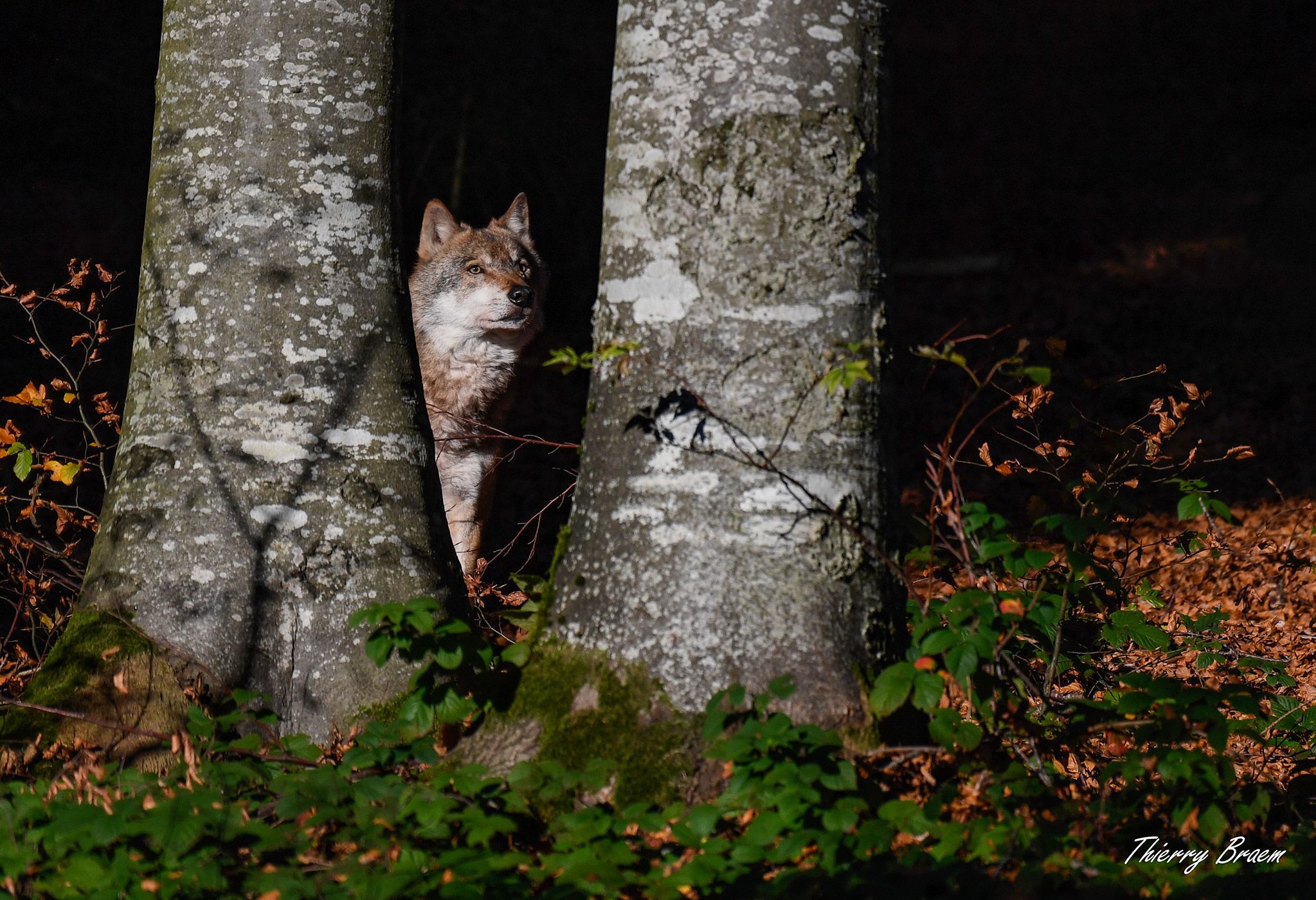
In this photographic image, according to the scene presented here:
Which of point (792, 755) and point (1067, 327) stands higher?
point (1067, 327)

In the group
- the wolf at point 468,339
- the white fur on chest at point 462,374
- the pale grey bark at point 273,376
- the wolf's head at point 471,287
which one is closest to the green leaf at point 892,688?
the pale grey bark at point 273,376

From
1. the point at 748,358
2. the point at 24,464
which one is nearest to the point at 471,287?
the point at 24,464

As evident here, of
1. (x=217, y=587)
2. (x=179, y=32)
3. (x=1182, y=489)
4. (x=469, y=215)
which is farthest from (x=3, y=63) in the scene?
(x=1182, y=489)

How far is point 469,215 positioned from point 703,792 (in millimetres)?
10155

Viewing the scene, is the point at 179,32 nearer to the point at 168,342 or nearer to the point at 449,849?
the point at 168,342

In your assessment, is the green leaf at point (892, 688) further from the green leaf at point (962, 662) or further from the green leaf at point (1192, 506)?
the green leaf at point (1192, 506)

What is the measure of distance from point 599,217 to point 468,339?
574cm

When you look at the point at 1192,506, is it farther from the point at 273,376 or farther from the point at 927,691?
the point at 273,376

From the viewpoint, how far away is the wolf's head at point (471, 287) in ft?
22.2

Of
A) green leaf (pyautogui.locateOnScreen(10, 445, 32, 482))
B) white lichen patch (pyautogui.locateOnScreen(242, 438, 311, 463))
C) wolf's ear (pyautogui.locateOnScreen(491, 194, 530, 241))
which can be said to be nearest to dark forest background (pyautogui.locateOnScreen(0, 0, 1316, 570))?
wolf's ear (pyautogui.locateOnScreen(491, 194, 530, 241))

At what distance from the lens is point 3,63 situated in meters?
11.7

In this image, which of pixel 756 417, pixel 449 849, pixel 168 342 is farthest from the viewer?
pixel 168 342

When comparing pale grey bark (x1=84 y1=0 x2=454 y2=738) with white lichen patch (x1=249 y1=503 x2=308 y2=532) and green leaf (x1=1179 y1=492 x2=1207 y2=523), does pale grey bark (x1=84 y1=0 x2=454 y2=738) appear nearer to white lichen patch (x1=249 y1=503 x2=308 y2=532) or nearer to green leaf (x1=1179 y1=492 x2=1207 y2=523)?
white lichen patch (x1=249 y1=503 x2=308 y2=532)

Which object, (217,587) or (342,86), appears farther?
(342,86)
